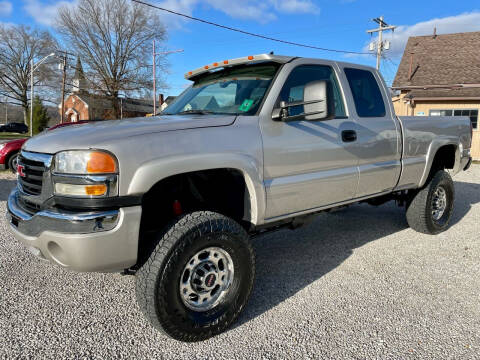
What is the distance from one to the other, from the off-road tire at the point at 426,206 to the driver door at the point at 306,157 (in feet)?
5.52

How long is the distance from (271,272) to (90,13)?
139 feet

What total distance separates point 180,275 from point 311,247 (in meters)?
2.48

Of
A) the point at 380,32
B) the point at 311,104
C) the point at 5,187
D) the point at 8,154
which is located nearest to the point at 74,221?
the point at 311,104

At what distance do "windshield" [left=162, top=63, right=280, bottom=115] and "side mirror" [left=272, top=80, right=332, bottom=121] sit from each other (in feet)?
0.68

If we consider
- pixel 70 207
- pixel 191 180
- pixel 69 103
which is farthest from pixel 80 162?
pixel 69 103

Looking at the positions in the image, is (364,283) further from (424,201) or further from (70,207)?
(70,207)

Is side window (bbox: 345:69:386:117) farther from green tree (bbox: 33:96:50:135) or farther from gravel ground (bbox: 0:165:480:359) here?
green tree (bbox: 33:96:50:135)

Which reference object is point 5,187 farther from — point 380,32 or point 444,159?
point 380,32

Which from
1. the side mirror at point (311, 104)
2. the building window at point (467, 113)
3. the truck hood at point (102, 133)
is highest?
the building window at point (467, 113)

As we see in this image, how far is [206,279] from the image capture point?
270 centimetres

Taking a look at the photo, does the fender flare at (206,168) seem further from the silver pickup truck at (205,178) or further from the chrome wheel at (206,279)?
the chrome wheel at (206,279)

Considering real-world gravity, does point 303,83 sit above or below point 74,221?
above

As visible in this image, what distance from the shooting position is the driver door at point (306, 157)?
300 centimetres

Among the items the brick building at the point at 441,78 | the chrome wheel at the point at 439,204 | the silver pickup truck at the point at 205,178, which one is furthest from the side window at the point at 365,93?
the brick building at the point at 441,78
